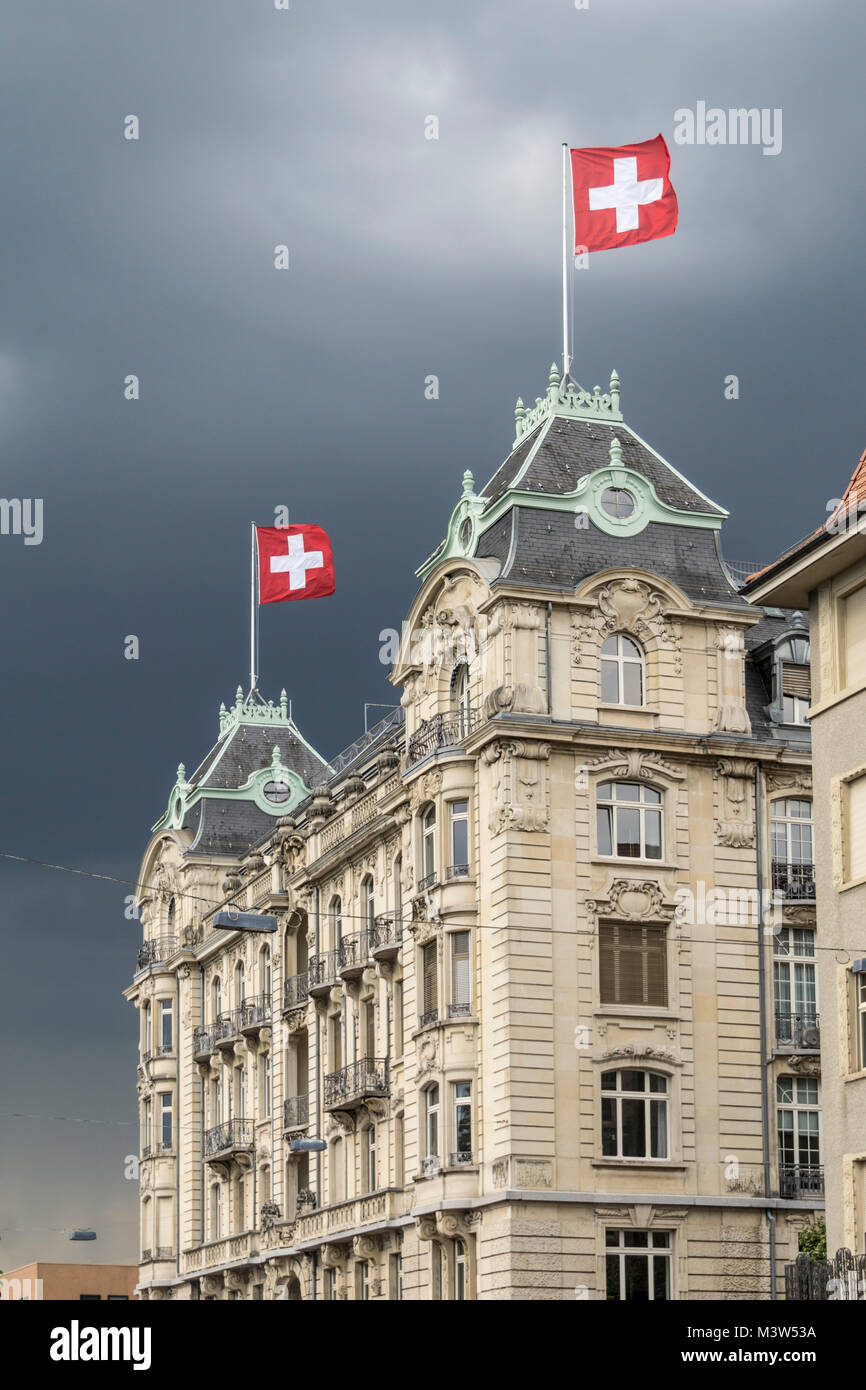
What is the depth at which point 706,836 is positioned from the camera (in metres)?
55.5


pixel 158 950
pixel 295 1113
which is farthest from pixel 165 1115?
pixel 295 1113

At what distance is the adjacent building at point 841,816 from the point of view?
3744cm

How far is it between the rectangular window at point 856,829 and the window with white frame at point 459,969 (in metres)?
17.8

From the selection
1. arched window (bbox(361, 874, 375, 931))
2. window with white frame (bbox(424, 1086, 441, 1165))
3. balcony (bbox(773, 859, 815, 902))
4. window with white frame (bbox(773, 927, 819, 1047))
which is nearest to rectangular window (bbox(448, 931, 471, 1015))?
window with white frame (bbox(424, 1086, 441, 1165))

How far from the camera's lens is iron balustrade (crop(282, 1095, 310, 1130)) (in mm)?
67875

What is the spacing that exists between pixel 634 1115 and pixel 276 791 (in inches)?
1378

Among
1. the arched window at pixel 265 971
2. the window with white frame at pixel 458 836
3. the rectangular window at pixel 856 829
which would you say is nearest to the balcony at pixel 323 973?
the arched window at pixel 265 971

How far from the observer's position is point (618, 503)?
57062 mm

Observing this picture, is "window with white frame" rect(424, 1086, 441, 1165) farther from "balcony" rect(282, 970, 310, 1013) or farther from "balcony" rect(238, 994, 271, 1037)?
"balcony" rect(238, 994, 271, 1037)

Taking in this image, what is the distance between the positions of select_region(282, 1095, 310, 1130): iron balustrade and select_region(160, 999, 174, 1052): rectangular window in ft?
49.9

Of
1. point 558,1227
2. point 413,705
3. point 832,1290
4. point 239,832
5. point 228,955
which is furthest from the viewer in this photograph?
point 239,832

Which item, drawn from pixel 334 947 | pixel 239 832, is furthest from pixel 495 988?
pixel 239 832
